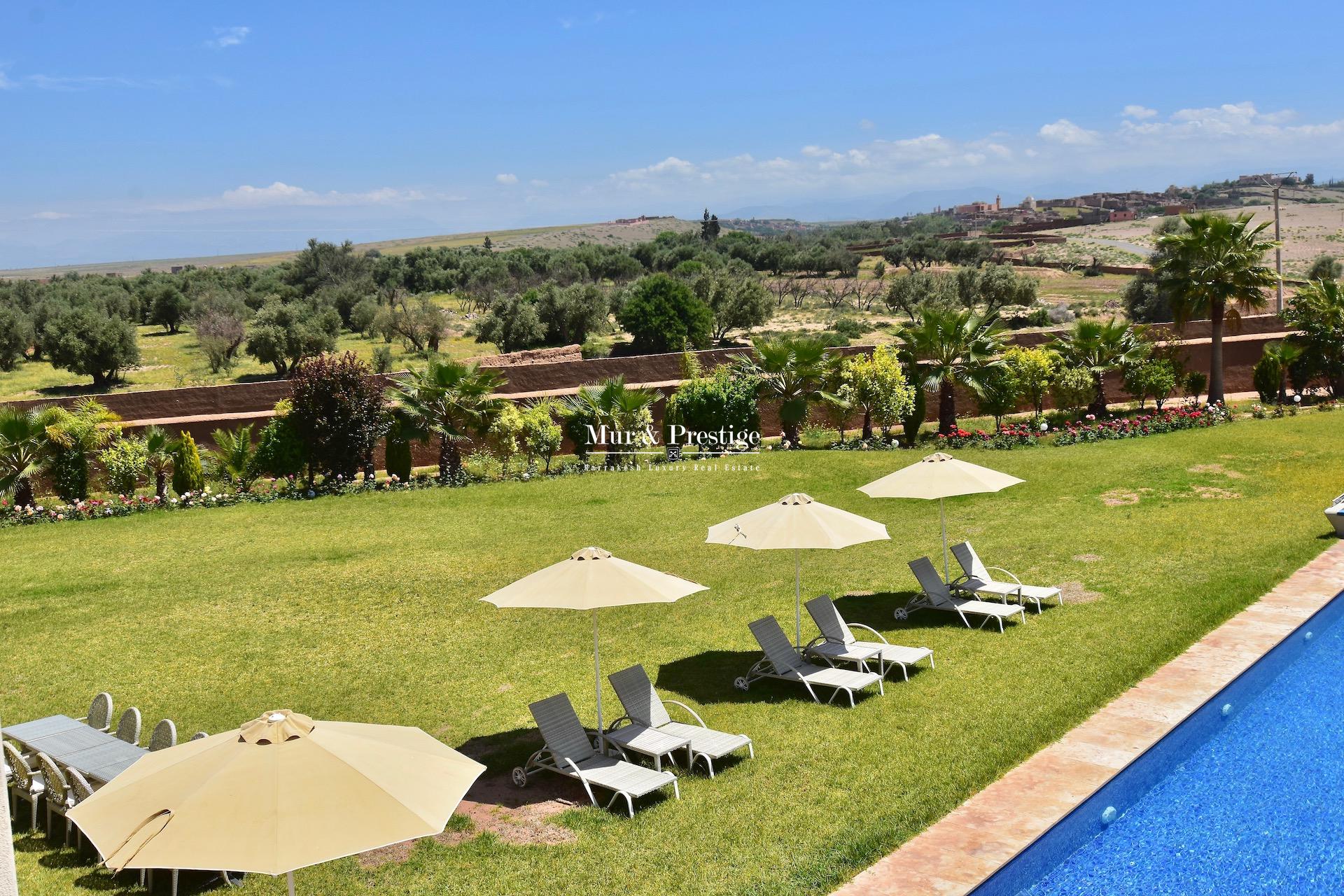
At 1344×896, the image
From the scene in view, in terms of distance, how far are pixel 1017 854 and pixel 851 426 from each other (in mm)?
20584

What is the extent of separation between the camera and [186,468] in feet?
73.9

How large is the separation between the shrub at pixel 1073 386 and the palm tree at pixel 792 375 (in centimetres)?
555

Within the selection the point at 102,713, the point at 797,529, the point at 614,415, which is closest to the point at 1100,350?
the point at 614,415

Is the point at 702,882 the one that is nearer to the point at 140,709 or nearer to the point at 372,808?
the point at 372,808

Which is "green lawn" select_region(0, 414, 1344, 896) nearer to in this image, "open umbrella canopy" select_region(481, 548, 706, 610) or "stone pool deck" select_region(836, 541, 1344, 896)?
"stone pool deck" select_region(836, 541, 1344, 896)

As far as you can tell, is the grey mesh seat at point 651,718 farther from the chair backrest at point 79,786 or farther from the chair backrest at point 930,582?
the chair backrest at point 930,582

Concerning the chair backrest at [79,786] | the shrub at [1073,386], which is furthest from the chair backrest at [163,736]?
the shrub at [1073,386]

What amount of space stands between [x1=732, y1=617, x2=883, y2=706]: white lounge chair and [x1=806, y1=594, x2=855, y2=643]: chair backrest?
40 cm

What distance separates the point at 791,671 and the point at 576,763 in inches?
107

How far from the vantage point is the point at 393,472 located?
2300cm

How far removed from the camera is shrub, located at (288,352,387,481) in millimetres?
22031

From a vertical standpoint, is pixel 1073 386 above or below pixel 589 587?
above

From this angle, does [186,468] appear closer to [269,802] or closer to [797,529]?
[797,529]

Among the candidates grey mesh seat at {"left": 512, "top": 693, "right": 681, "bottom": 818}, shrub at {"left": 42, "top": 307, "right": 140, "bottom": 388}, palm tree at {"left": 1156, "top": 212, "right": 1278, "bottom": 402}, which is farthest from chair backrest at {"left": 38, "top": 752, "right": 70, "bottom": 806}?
shrub at {"left": 42, "top": 307, "right": 140, "bottom": 388}
